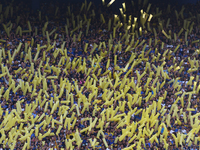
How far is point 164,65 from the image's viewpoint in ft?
8.27

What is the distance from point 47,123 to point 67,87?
0.37 metres

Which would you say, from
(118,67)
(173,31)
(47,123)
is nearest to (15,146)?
(47,123)

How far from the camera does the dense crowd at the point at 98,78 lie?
1.98m

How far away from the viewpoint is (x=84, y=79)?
2338mm

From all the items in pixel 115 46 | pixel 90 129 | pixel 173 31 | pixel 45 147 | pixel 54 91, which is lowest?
pixel 45 147

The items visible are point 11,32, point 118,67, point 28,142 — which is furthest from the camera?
point 11,32

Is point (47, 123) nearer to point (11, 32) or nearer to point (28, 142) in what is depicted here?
point (28, 142)

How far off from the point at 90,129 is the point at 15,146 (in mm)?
536

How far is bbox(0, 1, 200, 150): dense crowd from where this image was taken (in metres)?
1.98

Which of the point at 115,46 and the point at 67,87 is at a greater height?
the point at 115,46

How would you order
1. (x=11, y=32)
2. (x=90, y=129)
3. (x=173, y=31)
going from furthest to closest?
(x=173, y=31), (x=11, y=32), (x=90, y=129)

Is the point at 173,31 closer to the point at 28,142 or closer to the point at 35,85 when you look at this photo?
the point at 35,85

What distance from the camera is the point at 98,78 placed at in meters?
2.38

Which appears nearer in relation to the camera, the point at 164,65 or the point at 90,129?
the point at 90,129
